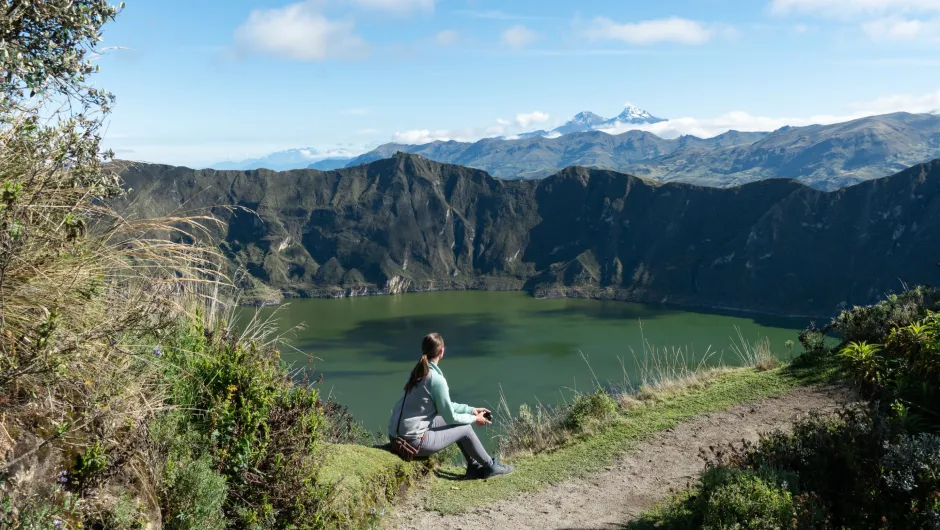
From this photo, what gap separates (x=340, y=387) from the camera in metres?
54.6

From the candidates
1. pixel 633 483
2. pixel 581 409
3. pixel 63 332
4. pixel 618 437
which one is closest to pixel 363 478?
pixel 633 483

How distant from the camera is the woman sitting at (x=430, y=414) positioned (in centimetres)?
506

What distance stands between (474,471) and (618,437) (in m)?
1.75

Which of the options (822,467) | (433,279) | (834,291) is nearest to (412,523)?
(822,467)

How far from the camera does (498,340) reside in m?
79.7

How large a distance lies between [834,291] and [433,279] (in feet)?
263

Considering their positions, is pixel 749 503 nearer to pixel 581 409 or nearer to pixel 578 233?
pixel 581 409

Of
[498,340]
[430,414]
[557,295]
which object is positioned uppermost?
[430,414]

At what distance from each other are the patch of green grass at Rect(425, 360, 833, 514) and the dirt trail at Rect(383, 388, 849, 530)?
0.14m

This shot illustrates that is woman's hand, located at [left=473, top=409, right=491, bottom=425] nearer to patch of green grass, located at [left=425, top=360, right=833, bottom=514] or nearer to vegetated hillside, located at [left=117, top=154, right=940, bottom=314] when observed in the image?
patch of green grass, located at [left=425, top=360, right=833, bottom=514]

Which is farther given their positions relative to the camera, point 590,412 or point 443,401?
point 590,412

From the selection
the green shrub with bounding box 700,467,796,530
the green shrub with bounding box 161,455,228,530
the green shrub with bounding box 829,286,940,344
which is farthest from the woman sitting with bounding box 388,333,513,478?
the green shrub with bounding box 829,286,940,344

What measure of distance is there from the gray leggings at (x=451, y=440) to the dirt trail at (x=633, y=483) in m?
0.52

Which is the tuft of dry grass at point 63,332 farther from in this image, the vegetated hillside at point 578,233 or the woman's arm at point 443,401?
the vegetated hillside at point 578,233
